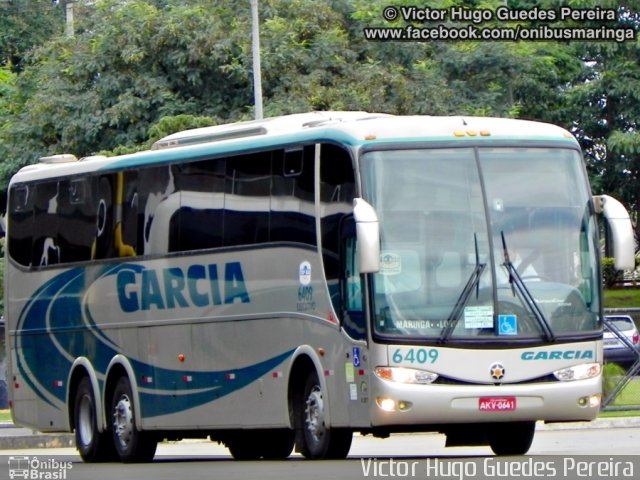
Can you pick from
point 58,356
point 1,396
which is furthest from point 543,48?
point 58,356

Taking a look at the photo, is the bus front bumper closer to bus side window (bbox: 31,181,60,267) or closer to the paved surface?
bus side window (bbox: 31,181,60,267)

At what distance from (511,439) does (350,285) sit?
9.14 feet

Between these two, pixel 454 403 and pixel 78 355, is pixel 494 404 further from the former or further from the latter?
pixel 78 355

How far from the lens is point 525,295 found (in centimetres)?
1410

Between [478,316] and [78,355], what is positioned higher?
[478,316]

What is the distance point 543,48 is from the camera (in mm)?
40594

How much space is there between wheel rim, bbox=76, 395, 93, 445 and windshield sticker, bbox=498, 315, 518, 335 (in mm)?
6500

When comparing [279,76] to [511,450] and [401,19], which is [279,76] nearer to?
[401,19]

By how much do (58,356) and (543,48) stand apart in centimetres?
2378

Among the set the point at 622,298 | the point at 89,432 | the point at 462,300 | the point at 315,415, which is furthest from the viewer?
the point at 622,298

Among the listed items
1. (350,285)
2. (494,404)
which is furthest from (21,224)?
(494,404)

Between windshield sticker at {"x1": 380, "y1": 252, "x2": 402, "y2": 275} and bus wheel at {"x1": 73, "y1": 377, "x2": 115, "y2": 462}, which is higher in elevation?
windshield sticker at {"x1": 380, "y1": 252, "x2": 402, "y2": 275}

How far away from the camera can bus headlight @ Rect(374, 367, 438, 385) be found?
13773mm

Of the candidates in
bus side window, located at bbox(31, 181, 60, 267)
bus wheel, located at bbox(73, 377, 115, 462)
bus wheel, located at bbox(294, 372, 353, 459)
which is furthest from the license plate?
bus side window, located at bbox(31, 181, 60, 267)
